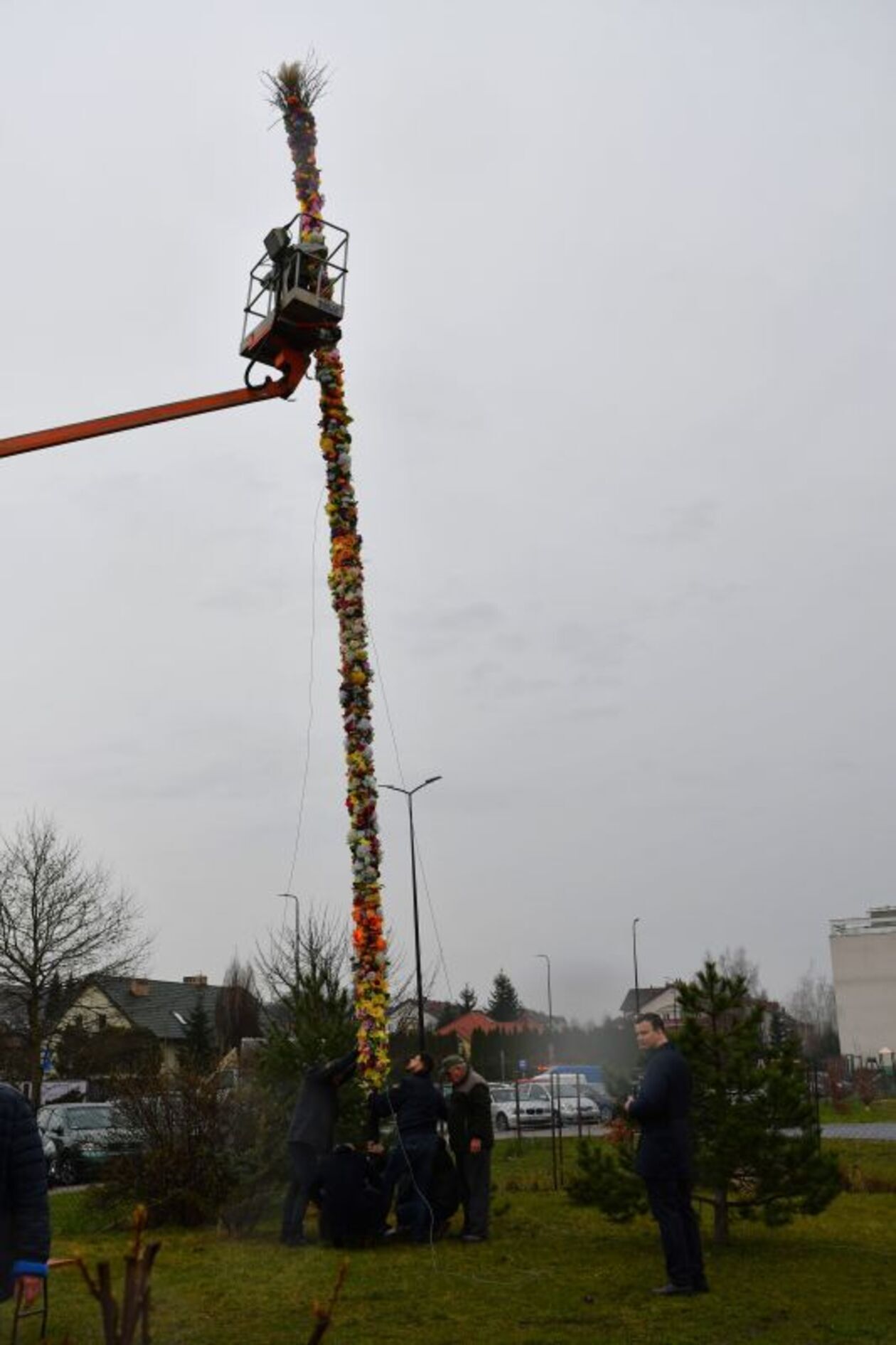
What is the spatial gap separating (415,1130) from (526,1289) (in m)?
2.47

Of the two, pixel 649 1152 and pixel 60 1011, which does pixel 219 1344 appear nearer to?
pixel 649 1152

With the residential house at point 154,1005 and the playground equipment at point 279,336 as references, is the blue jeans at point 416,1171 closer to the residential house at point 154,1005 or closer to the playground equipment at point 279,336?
the playground equipment at point 279,336

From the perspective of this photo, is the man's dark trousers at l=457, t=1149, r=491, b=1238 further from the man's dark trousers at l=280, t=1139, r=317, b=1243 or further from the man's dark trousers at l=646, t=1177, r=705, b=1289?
the man's dark trousers at l=646, t=1177, r=705, b=1289

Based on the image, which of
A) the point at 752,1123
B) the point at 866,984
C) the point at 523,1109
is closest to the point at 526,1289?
the point at 752,1123

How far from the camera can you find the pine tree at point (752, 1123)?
970 cm

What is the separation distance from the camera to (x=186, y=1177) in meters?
13.3

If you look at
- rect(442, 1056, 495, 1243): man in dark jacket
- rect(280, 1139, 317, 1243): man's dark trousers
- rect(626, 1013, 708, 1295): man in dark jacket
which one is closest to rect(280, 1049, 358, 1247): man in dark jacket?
rect(280, 1139, 317, 1243): man's dark trousers

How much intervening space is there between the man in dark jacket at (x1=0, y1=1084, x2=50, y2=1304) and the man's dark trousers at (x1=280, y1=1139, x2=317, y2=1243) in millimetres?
6189

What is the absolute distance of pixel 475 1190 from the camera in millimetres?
11398

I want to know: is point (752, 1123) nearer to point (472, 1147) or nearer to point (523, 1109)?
point (472, 1147)

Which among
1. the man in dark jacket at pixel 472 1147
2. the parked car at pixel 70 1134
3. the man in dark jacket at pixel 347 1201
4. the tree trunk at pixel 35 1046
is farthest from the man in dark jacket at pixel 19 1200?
the tree trunk at pixel 35 1046

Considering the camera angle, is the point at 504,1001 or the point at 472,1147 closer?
the point at 472,1147

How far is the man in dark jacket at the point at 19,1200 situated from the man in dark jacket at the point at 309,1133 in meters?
6.19

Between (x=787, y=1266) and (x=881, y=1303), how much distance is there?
4.52 ft
